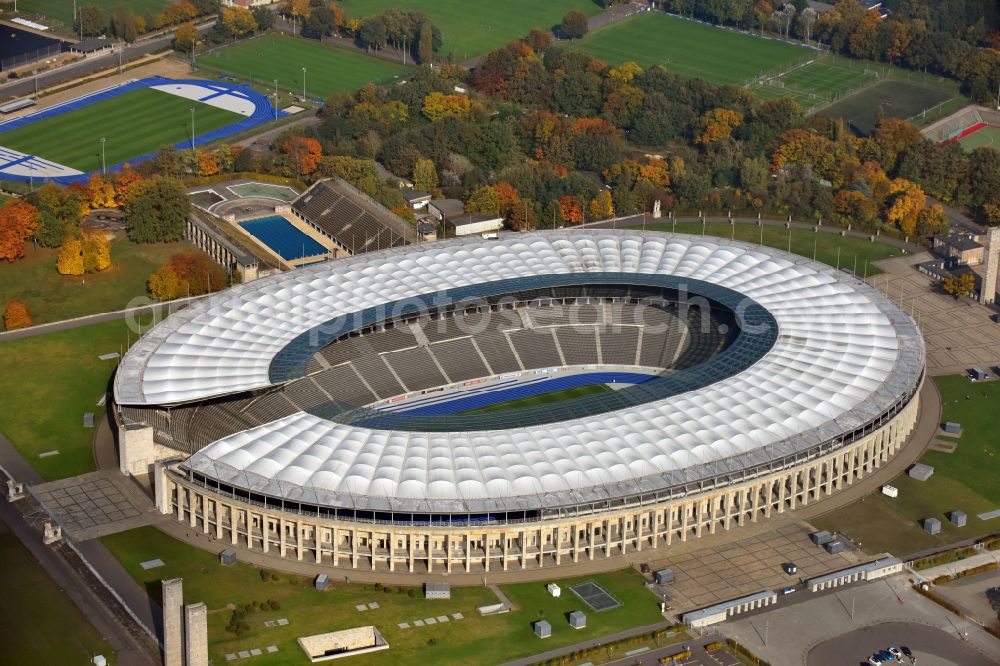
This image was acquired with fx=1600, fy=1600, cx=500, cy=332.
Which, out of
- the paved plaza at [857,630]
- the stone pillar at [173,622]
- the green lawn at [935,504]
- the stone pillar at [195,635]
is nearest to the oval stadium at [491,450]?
the green lawn at [935,504]

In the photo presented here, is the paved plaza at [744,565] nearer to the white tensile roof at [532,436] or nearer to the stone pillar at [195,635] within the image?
the white tensile roof at [532,436]

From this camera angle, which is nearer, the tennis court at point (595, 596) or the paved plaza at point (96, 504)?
the tennis court at point (595, 596)

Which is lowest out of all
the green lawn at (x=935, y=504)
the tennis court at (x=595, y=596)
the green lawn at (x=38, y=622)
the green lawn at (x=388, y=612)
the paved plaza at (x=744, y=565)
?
the green lawn at (x=38, y=622)

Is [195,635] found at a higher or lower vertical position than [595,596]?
higher

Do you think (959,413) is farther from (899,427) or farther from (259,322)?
(259,322)

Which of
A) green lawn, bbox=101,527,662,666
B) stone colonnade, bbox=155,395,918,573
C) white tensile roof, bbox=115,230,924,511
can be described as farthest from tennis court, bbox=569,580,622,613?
white tensile roof, bbox=115,230,924,511

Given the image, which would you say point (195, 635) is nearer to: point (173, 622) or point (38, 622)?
point (173, 622)

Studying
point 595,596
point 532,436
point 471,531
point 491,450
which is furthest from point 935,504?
point 471,531
